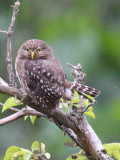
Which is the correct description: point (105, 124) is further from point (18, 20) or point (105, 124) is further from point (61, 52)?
point (18, 20)

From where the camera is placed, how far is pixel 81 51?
5.03m

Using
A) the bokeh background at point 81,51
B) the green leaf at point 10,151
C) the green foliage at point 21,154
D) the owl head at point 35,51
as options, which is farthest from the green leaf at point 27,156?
the bokeh background at point 81,51

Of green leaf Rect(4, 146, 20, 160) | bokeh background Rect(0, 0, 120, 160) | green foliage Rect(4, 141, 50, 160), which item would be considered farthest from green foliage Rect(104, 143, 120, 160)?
bokeh background Rect(0, 0, 120, 160)

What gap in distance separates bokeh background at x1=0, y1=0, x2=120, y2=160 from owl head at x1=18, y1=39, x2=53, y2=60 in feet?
1.61

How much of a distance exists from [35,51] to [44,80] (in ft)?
2.15

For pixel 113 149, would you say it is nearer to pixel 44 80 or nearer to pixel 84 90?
pixel 84 90

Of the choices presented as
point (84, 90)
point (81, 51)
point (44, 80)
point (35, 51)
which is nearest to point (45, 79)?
point (44, 80)

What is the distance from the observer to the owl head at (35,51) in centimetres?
406

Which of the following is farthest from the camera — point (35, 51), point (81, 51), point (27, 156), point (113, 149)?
point (81, 51)

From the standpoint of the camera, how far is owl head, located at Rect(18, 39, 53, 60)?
4.06 m

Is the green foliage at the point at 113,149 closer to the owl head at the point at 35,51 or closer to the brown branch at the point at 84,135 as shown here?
the brown branch at the point at 84,135

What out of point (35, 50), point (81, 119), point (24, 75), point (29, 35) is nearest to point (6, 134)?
point (29, 35)

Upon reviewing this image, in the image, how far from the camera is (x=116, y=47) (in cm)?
534

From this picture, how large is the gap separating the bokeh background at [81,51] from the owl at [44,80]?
2.33 feet
